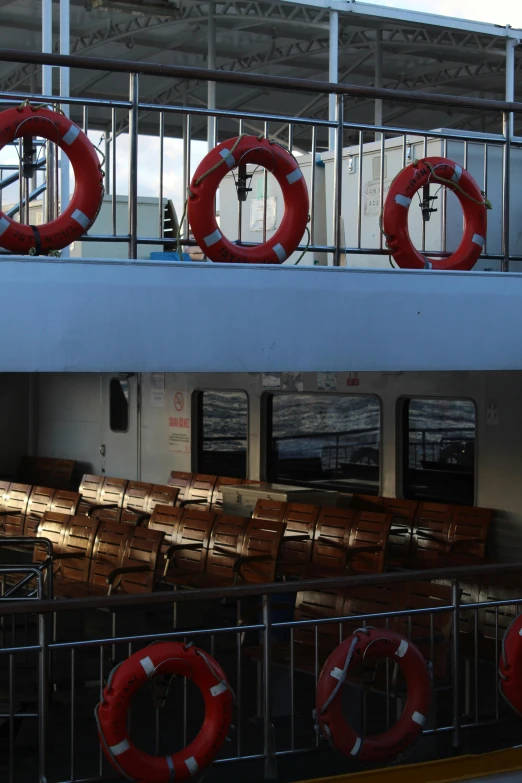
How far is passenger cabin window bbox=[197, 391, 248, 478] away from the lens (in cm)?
1187

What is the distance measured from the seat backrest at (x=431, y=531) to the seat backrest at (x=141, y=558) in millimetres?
2308

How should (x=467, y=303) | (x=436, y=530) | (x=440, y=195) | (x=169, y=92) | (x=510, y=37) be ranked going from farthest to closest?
(x=169, y=92) < (x=510, y=37) < (x=436, y=530) < (x=440, y=195) < (x=467, y=303)

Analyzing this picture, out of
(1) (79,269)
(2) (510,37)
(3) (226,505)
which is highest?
(2) (510,37)

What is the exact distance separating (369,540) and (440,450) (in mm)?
1568

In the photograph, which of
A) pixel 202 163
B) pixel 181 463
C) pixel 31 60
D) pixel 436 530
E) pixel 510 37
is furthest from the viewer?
pixel 181 463

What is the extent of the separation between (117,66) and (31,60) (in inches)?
17.6

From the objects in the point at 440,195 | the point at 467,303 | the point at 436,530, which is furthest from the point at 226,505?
the point at 467,303

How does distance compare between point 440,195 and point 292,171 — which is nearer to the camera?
point 292,171

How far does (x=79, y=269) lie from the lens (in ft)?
16.5

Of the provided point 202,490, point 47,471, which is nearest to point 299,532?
point 202,490

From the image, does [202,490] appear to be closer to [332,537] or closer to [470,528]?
[332,537]

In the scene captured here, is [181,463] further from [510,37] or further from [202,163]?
[202,163]

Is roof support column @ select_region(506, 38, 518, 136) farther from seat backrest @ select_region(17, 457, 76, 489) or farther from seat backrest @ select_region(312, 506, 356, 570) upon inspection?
seat backrest @ select_region(17, 457, 76, 489)

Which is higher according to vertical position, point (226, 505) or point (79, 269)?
point (79, 269)
